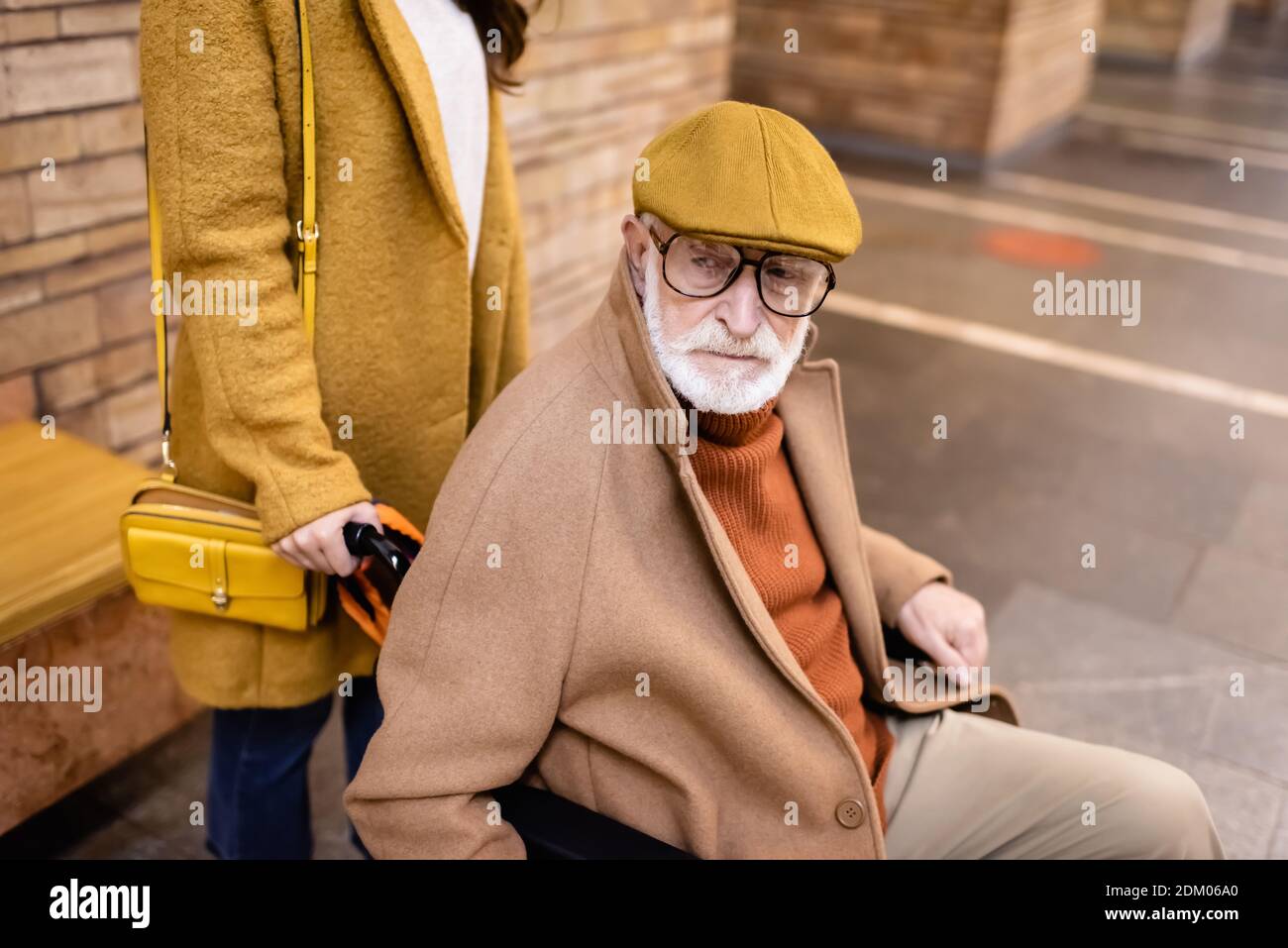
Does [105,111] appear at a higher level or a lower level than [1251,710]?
higher

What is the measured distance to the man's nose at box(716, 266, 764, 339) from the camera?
1.56m

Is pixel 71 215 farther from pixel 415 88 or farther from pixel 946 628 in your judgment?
pixel 946 628

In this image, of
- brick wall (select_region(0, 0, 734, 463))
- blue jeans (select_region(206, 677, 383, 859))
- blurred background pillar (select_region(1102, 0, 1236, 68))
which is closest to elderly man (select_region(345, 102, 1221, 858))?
blue jeans (select_region(206, 677, 383, 859))

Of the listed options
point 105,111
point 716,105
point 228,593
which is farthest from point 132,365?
point 716,105

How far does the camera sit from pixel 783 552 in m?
1.78

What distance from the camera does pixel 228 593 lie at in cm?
182

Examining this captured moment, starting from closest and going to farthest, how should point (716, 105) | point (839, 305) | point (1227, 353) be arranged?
point (716, 105), point (1227, 353), point (839, 305)

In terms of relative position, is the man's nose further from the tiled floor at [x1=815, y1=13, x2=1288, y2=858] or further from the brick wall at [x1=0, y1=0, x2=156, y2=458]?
the tiled floor at [x1=815, y1=13, x2=1288, y2=858]

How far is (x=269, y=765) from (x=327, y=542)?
64 centimetres

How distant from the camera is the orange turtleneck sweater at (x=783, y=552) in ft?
5.51

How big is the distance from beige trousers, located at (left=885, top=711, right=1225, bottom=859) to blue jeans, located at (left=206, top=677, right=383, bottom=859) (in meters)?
0.92

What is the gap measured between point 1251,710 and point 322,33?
2.93 metres

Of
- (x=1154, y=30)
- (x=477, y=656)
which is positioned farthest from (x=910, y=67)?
(x=477, y=656)
